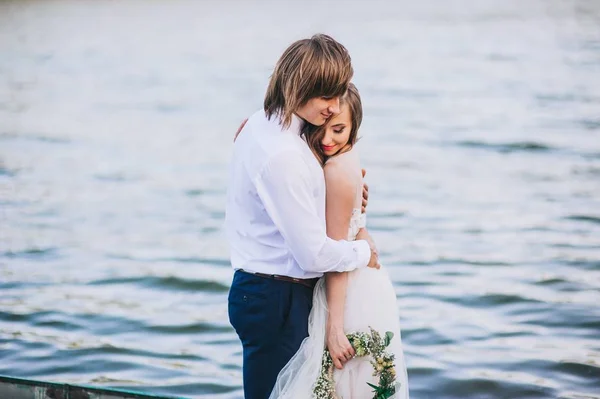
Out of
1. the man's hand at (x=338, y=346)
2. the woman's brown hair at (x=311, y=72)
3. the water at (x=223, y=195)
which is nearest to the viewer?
the woman's brown hair at (x=311, y=72)

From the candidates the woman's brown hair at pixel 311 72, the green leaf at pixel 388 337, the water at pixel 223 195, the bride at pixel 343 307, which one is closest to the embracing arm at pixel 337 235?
the bride at pixel 343 307

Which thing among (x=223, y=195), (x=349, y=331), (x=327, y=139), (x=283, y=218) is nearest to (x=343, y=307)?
(x=349, y=331)

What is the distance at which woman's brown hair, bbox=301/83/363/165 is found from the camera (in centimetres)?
301

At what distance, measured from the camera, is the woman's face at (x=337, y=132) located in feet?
9.87

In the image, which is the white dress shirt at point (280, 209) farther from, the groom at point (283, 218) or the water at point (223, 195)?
the water at point (223, 195)

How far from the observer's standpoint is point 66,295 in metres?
7.39

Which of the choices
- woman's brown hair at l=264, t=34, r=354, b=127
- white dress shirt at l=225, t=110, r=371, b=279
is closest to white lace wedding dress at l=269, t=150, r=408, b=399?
white dress shirt at l=225, t=110, r=371, b=279

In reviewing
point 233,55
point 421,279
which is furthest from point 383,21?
point 421,279

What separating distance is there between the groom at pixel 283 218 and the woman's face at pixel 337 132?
0.09 metres

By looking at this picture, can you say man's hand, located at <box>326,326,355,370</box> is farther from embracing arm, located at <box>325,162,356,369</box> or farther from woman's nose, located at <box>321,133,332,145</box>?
woman's nose, located at <box>321,133,332,145</box>

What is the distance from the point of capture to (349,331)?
314 centimetres

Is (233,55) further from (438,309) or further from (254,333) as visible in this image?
(254,333)

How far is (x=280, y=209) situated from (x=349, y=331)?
54 centimetres

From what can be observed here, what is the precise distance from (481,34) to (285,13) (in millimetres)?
6914
